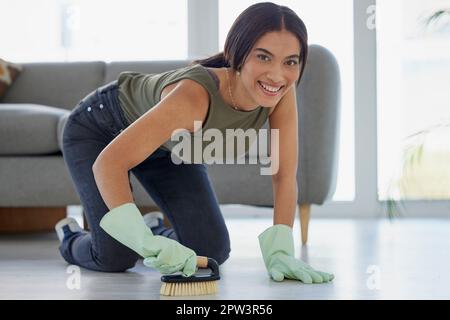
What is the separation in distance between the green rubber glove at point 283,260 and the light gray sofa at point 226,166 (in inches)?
36.7

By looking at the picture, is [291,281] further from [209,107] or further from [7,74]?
[7,74]

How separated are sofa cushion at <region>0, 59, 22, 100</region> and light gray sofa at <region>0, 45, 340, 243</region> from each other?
47 centimetres

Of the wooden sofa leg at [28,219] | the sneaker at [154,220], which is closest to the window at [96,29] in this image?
the wooden sofa leg at [28,219]

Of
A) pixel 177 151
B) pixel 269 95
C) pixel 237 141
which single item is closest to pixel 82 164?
pixel 177 151

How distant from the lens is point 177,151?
1872 millimetres

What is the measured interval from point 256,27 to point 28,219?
207cm

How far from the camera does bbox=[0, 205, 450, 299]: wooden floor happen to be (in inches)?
64.4

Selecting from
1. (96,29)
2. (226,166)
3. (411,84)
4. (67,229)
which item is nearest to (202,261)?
(67,229)

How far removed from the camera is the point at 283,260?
1797 mm

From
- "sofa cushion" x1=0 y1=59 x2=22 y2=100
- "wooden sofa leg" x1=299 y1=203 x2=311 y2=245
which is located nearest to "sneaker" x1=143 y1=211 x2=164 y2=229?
"wooden sofa leg" x1=299 y1=203 x2=311 y2=245

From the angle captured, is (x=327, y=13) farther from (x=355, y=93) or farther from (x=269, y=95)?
(x=269, y=95)

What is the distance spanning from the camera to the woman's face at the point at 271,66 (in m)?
1.64

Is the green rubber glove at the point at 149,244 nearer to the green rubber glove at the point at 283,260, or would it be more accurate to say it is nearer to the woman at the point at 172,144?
the woman at the point at 172,144

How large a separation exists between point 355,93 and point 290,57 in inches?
105
